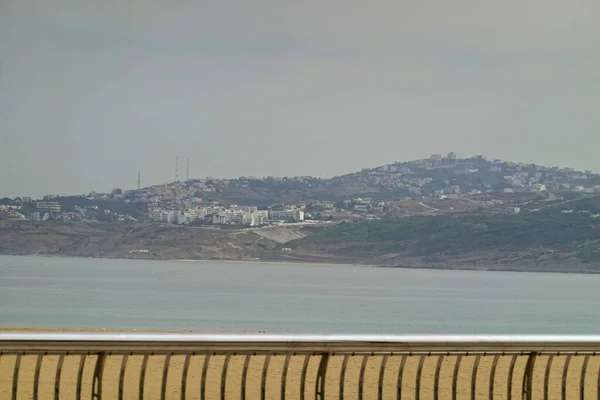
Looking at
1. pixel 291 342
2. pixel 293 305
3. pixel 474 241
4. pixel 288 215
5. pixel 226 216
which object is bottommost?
pixel 293 305

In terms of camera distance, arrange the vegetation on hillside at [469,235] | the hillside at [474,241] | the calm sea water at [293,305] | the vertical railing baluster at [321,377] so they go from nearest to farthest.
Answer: the vertical railing baluster at [321,377], the calm sea water at [293,305], the hillside at [474,241], the vegetation on hillside at [469,235]

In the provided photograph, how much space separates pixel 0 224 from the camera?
154500 mm

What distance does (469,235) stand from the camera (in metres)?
141

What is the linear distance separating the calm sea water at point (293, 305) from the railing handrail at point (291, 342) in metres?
29.1

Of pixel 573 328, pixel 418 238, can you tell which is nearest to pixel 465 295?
pixel 573 328

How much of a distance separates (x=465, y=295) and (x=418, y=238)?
6242cm

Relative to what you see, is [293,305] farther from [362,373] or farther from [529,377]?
[362,373]

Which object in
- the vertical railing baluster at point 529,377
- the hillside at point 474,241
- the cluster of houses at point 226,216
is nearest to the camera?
the vertical railing baluster at point 529,377

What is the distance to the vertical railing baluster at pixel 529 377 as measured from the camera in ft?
19.6

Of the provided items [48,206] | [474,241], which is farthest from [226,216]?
[474,241]

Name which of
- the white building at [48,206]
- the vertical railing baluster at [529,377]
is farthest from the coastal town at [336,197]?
the vertical railing baluster at [529,377]

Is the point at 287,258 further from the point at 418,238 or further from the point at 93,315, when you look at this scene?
the point at 93,315

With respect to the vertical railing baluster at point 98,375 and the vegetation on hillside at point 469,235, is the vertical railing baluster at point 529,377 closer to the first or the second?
the vertical railing baluster at point 98,375

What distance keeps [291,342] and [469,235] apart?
449 ft
